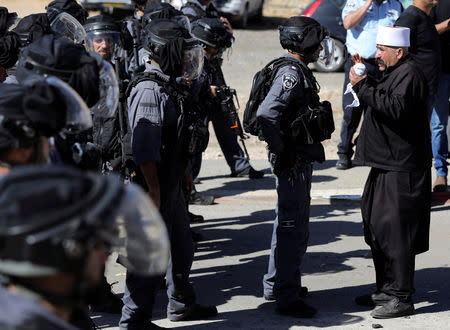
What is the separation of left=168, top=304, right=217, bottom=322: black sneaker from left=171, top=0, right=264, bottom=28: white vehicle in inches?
552

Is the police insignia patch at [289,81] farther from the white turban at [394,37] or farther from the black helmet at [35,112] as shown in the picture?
the black helmet at [35,112]

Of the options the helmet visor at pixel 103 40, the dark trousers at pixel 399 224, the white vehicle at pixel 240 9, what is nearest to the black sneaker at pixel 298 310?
the dark trousers at pixel 399 224

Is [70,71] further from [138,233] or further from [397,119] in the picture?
[397,119]

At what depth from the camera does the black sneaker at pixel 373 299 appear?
230 inches

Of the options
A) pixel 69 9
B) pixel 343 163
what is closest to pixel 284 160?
pixel 69 9

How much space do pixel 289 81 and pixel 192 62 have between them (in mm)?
662

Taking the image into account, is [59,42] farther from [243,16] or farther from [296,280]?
[243,16]

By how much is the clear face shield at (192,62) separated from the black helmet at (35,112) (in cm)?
181

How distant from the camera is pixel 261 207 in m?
8.84

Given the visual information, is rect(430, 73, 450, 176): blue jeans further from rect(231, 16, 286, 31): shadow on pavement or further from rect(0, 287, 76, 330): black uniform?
rect(231, 16, 286, 31): shadow on pavement

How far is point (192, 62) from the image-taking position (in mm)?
5418

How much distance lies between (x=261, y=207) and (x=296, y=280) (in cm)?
309

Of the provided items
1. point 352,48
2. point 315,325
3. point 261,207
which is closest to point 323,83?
point 352,48

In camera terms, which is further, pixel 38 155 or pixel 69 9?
pixel 69 9
